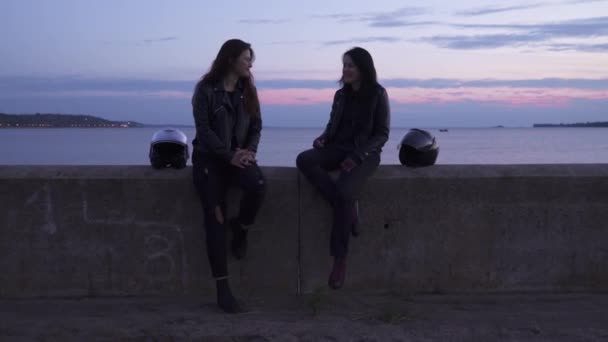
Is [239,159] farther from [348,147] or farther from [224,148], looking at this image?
[348,147]

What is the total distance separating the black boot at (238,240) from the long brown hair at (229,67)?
3.02 feet

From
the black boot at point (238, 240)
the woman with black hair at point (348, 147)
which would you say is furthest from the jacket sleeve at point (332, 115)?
the black boot at point (238, 240)

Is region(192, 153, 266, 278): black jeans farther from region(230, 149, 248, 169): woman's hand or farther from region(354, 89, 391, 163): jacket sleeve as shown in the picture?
region(354, 89, 391, 163): jacket sleeve

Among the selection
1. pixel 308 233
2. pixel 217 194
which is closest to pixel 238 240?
pixel 217 194

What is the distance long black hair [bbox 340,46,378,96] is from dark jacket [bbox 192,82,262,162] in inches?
36.9

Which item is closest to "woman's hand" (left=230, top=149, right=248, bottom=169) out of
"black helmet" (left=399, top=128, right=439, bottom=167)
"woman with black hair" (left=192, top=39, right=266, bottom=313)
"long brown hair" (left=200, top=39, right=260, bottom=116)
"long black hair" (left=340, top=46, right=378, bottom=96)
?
"woman with black hair" (left=192, top=39, right=266, bottom=313)

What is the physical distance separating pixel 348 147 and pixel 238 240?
3.89 feet

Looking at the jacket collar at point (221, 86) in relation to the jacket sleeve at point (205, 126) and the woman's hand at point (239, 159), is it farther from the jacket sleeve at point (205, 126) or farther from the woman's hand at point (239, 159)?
the woman's hand at point (239, 159)

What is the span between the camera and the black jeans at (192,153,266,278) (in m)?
6.39

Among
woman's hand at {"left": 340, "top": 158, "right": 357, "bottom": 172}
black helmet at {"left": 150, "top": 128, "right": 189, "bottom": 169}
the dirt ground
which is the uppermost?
black helmet at {"left": 150, "top": 128, "right": 189, "bottom": 169}

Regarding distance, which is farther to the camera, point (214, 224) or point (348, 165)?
point (348, 165)

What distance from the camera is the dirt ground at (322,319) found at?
5770mm

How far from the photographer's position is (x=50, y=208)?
6.80 metres

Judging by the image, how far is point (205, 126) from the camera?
6.41 metres
